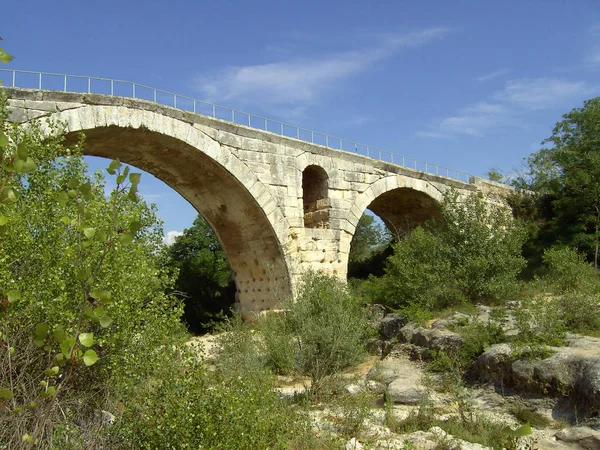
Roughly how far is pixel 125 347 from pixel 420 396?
426cm

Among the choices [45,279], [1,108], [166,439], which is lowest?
[166,439]

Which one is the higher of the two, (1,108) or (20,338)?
(1,108)

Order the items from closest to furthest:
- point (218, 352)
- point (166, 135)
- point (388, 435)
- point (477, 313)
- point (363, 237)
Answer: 1. point (388, 435)
2. point (218, 352)
3. point (477, 313)
4. point (166, 135)
5. point (363, 237)

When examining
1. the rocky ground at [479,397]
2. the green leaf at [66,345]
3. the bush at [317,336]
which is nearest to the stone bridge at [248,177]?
the bush at [317,336]

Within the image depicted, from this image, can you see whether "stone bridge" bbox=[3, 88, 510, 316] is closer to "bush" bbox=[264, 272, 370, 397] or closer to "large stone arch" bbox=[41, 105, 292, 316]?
"large stone arch" bbox=[41, 105, 292, 316]

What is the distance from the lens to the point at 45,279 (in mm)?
5320

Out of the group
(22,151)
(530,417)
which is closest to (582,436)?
(530,417)

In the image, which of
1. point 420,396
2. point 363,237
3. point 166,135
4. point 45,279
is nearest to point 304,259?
point 166,135

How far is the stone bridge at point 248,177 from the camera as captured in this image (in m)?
10.8

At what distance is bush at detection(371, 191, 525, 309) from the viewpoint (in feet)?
40.7

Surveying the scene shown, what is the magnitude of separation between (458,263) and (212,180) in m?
5.89

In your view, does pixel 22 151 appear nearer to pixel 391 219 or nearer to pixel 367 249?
pixel 391 219

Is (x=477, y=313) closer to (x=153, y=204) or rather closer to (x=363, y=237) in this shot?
(x=153, y=204)

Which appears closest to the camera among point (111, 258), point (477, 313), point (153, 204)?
point (111, 258)
